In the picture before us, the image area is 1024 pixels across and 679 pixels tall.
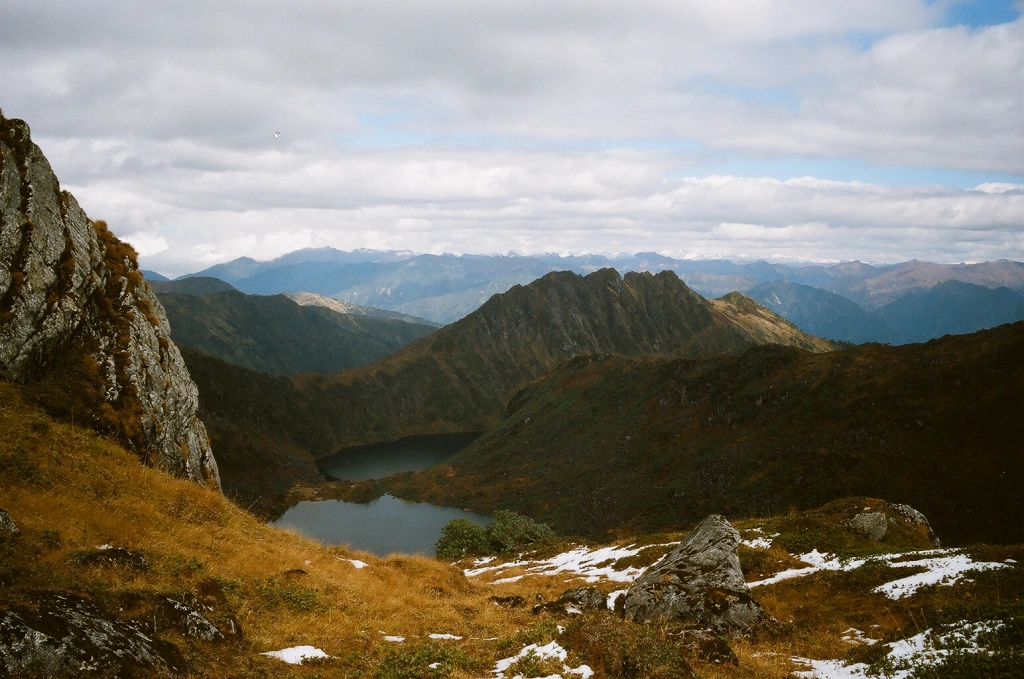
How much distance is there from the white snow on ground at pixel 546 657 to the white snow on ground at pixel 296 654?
4.24 metres

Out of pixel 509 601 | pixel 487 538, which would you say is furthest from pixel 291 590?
pixel 487 538

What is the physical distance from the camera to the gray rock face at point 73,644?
335 inches

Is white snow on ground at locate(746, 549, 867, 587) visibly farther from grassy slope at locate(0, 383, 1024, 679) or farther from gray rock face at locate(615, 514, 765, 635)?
gray rock face at locate(615, 514, 765, 635)

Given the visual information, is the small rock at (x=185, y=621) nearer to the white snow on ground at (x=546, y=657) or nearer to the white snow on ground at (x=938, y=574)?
the white snow on ground at (x=546, y=657)

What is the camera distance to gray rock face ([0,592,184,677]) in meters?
8.51

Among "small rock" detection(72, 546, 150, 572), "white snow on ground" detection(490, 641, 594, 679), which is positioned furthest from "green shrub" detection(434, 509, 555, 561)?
"small rock" detection(72, 546, 150, 572)

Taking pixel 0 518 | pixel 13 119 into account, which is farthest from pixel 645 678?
pixel 13 119

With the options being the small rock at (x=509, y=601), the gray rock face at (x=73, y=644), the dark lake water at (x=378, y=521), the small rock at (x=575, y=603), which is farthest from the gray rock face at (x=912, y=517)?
the dark lake water at (x=378, y=521)

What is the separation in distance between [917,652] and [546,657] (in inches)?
336

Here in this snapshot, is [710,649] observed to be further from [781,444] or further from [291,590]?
[781,444]

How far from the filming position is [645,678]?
458 inches

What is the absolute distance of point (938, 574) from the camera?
19.6 meters

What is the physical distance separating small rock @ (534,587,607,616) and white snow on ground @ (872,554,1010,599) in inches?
408

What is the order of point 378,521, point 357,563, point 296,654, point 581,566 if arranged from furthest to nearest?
1. point 378,521
2. point 581,566
3. point 357,563
4. point 296,654
